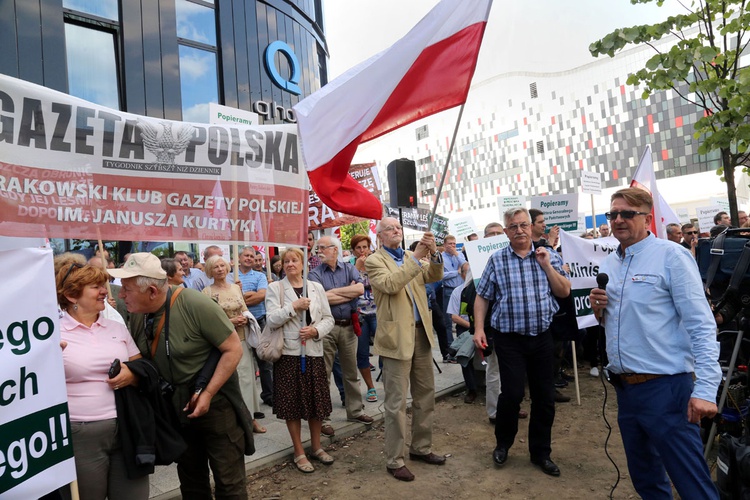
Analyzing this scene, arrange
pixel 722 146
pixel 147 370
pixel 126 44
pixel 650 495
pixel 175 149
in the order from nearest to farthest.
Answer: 1. pixel 147 370
2. pixel 650 495
3. pixel 175 149
4. pixel 722 146
5. pixel 126 44

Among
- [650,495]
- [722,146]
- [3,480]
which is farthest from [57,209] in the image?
[722,146]

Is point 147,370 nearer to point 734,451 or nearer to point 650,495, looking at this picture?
point 650,495

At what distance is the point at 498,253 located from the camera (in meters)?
4.52

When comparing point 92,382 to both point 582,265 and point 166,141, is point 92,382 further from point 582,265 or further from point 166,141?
point 582,265

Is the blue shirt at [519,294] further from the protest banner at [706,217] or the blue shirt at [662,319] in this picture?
the protest banner at [706,217]

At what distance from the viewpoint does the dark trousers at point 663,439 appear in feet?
8.73

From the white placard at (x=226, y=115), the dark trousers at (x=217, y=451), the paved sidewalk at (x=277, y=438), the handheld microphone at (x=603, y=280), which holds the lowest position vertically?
the paved sidewalk at (x=277, y=438)

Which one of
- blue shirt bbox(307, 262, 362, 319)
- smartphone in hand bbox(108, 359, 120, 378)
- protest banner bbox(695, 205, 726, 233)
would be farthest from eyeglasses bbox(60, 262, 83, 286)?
protest banner bbox(695, 205, 726, 233)

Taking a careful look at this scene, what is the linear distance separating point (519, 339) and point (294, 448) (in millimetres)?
2273

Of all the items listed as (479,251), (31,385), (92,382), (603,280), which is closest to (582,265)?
(479,251)

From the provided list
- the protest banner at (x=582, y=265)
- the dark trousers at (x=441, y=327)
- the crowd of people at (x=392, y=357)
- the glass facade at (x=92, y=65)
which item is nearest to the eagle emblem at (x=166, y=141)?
the crowd of people at (x=392, y=357)

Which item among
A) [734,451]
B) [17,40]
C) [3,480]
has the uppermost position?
[17,40]

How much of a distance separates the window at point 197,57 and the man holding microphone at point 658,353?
16.0 m

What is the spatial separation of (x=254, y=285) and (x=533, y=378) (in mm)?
3839
